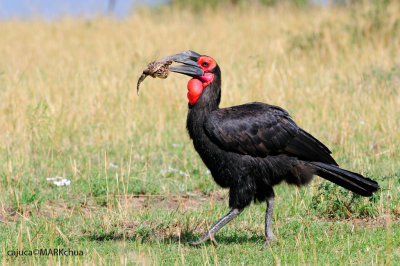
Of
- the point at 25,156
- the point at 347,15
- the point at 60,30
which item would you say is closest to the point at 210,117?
the point at 25,156

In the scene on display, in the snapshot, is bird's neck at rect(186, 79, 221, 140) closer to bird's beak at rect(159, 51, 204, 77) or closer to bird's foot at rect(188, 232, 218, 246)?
bird's beak at rect(159, 51, 204, 77)

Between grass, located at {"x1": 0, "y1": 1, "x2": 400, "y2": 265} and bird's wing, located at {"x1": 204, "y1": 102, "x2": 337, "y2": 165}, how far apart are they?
0.63 m

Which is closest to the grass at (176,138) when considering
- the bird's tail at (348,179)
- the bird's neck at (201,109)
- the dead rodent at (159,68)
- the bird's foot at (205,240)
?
the bird's foot at (205,240)

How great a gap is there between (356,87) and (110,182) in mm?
4150

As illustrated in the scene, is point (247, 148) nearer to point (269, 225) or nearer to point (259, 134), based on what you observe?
point (259, 134)

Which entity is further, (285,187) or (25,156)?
(25,156)

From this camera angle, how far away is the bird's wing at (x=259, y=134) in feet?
15.5

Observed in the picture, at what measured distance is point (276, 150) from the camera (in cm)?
484

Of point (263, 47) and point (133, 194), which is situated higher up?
point (263, 47)

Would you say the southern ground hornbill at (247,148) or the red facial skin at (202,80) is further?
the red facial skin at (202,80)

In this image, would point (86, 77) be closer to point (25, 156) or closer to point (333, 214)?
point (25, 156)

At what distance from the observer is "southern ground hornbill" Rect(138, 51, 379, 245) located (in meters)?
4.75

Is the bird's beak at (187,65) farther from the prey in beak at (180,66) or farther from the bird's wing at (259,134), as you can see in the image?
the bird's wing at (259,134)

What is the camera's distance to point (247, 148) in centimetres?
476
